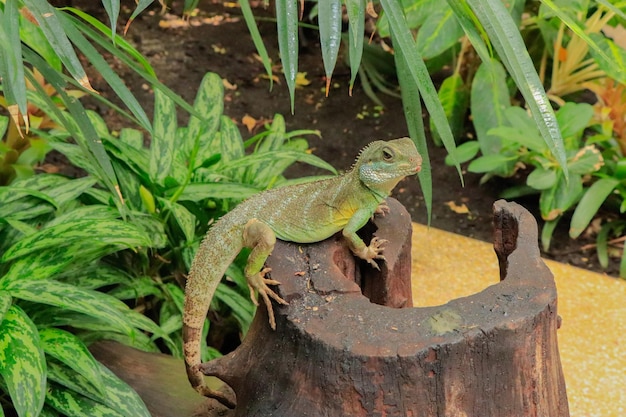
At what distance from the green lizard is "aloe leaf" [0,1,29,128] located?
74cm

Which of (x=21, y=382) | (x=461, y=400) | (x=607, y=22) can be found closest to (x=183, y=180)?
(x=21, y=382)

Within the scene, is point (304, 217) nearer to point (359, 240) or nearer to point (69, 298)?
point (359, 240)

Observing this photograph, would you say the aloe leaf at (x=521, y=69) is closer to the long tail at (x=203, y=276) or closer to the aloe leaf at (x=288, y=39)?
the aloe leaf at (x=288, y=39)

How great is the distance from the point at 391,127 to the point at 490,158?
3.36 feet

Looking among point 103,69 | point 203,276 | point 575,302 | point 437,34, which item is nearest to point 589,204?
point 575,302

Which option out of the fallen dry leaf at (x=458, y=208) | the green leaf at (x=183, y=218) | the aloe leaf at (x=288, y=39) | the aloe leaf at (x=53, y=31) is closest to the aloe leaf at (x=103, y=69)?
the aloe leaf at (x=53, y=31)

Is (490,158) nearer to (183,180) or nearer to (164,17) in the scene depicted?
(183,180)

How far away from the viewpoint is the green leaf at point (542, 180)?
3.90 metres

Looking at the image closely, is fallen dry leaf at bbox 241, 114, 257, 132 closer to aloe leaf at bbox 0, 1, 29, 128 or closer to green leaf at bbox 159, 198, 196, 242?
green leaf at bbox 159, 198, 196, 242

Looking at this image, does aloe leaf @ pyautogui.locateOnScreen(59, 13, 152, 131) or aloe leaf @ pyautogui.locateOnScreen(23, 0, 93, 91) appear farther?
aloe leaf @ pyautogui.locateOnScreen(59, 13, 152, 131)

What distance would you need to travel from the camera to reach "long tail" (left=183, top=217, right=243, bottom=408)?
7.35ft

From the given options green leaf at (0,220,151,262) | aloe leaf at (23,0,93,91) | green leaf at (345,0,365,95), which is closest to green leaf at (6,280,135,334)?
green leaf at (0,220,151,262)

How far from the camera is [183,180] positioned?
3125mm

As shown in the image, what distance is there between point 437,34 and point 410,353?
2.67 m
